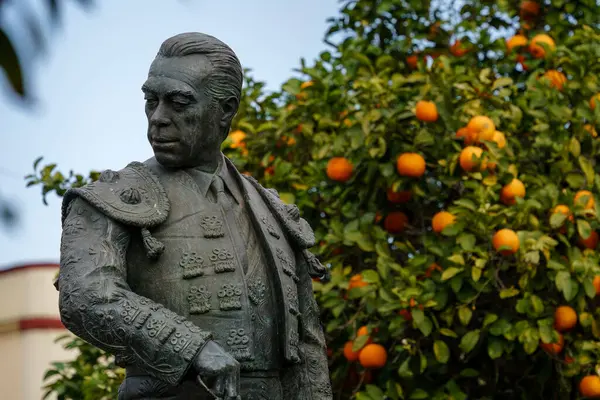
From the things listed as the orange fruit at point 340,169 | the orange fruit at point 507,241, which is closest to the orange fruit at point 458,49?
the orange fruit at point 340,169

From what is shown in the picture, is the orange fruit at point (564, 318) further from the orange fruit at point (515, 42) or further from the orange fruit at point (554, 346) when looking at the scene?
the orange fruit at point (515, 42)

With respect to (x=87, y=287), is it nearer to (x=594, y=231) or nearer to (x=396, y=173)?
(x=396, y=173)

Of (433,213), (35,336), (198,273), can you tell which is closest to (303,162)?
(433,213)

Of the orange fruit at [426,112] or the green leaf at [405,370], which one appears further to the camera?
the orange fruit at [426,112]

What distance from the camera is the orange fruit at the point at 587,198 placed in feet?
19.8

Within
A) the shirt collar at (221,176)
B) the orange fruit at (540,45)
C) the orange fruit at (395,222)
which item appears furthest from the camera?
the orange fruit at (540,45)

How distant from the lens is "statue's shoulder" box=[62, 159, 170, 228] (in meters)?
3.53

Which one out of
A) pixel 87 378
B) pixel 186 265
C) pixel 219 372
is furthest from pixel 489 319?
pixel 219 372

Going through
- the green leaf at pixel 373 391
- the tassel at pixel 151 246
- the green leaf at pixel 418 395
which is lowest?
the green leaf at pixel 418 395

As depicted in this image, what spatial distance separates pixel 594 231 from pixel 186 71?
10.7 feet

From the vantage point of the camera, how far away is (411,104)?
21.0 ft

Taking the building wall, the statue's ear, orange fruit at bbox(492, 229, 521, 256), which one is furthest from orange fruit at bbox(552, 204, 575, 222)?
the building wall

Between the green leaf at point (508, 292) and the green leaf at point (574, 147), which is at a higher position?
the green leaf at point (574, 147)

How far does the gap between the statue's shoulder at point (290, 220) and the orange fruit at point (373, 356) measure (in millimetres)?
1971
